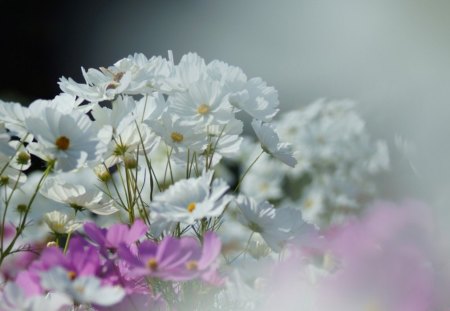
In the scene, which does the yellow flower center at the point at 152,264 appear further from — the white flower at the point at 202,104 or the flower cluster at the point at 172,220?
the white flower at the point at 202,104

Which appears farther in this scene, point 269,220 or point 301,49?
point 301,49

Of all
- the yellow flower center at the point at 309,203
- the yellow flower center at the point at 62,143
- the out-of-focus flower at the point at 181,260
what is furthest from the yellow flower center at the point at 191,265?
the yellow flower center at the point at 309,203

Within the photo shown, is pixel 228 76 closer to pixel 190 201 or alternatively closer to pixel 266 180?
pixel 190 201

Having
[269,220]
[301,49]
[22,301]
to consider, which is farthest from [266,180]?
[22,301]

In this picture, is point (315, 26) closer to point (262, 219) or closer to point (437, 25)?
point (437, 25)

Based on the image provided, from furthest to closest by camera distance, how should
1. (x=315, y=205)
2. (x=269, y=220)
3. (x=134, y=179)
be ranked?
1. (x=315, y=205)
2. (x=134, y=179)
3. (x=269, y=220)

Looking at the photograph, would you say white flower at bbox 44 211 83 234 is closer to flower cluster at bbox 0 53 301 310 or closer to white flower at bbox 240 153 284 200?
flower cluster at bbox 0 53 301 310

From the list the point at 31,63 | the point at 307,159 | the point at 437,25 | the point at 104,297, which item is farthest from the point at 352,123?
the point at 31,63
